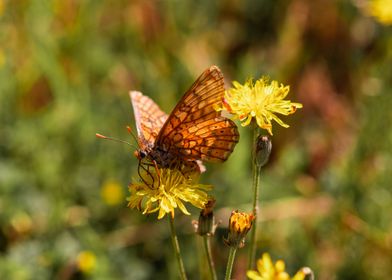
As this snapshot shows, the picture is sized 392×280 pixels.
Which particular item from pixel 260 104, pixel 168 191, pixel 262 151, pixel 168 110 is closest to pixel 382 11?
pixel 168 110

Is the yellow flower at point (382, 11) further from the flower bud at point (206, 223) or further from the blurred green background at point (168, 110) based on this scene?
the flower bud at point (206, 223)

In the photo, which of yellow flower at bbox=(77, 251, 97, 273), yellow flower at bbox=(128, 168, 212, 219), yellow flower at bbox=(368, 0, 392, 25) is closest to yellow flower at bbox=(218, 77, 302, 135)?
yellow flower at bbox=(128, 168, 212, 219)

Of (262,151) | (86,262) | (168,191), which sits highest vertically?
(262,151)

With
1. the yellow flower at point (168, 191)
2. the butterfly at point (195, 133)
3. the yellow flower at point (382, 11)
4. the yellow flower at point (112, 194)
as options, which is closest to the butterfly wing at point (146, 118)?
the butterfly at point (195, 133)

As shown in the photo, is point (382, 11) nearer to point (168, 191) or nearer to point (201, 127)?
point (201, 127)

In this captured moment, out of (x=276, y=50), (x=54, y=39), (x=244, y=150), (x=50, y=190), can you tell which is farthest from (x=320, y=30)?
(x=50, y=190)
